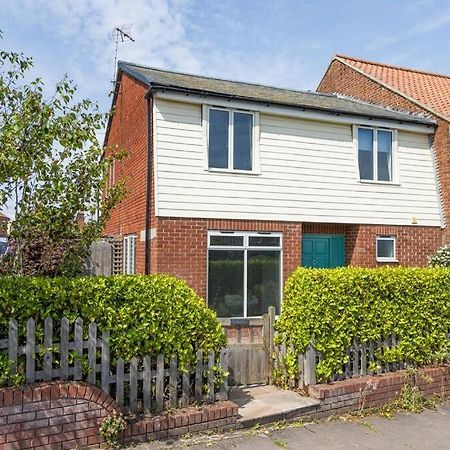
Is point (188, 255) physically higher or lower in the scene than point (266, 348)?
higher

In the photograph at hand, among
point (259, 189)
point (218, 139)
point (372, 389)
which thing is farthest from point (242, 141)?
point (372, 389)

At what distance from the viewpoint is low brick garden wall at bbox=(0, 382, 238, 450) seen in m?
4.07

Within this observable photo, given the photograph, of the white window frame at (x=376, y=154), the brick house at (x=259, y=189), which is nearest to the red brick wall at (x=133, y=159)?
the brick house at (x=259, y=189)

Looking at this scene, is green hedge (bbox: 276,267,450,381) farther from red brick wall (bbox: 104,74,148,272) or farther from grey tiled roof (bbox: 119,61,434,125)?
grey tiled roof (bbox: 119,61,434,125)

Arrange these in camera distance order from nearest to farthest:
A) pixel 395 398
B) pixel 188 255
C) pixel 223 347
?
1. pixel 223 347
2. pixel 395 398
3. pixel 188 255

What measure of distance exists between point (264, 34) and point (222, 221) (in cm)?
395

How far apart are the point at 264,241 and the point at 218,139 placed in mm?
2604

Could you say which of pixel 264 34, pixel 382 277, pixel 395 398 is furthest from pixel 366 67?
pixel 395 398

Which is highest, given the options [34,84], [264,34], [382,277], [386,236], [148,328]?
[264,34]

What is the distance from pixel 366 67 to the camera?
16688mm

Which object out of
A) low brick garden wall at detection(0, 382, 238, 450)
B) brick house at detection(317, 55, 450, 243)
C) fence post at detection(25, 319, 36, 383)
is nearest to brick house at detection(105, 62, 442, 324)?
brick house at detection(317, 55, 450, 243)

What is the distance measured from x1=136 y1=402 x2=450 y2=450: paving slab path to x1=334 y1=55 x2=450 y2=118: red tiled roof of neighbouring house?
948cm

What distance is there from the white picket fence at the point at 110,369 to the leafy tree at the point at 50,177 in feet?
6.34

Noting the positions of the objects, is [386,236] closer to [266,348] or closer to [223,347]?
[266,348]
